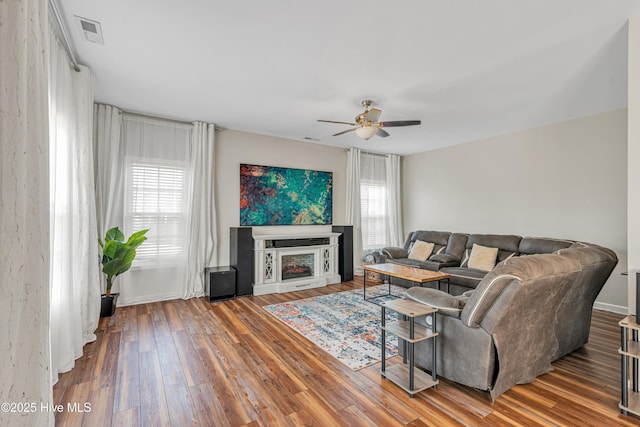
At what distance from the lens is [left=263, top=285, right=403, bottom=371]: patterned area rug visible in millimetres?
2809

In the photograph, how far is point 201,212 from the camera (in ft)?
15.4

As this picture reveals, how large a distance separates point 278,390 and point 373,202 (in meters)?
5.06

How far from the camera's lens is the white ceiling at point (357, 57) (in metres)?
2.12

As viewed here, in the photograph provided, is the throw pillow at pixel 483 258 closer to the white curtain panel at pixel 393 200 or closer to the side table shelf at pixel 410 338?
the white curtain panel at pixel 393 200

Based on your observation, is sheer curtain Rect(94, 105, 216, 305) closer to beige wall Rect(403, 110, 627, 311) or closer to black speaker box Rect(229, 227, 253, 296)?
black speaker box Rect(229, 227, 253, 296)

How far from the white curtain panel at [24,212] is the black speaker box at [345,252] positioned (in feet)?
15.4

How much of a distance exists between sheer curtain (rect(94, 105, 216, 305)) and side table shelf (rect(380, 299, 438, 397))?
3.39m

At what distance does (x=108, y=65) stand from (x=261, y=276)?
339 centimetres

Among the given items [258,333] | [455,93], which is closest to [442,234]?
[455,93]

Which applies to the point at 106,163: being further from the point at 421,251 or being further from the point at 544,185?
the point at 544,185

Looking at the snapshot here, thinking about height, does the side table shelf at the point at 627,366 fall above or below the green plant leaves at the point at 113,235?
below

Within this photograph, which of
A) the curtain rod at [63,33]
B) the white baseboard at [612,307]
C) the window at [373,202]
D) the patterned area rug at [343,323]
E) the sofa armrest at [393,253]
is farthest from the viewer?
the window at [373,202]

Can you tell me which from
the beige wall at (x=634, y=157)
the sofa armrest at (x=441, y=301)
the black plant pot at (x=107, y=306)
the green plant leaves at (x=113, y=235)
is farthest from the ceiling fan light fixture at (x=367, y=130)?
the black plant pot at (x=107, y=306)

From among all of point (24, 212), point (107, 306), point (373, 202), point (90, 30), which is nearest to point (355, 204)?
point (373, 202)
